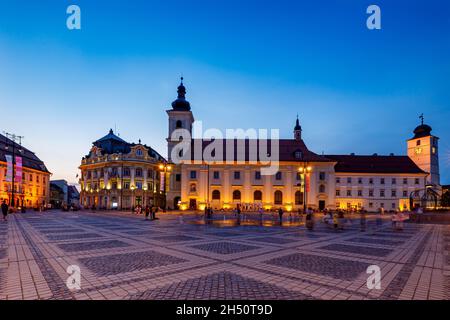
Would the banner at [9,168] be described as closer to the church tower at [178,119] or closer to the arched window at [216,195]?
the church tower at [178,119]

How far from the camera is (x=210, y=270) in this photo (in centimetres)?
706

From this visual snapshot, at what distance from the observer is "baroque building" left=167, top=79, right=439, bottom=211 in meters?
51.0

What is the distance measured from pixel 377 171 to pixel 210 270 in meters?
66.0

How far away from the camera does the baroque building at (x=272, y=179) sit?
2009 inches

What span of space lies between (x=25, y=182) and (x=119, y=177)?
23279 millimetres

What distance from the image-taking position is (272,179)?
51.4m

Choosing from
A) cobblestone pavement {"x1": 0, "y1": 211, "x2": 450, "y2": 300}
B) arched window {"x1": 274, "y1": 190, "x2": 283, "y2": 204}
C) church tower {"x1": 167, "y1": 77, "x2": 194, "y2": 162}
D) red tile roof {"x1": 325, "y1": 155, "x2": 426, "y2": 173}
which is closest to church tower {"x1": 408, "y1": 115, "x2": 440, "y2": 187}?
red tile roof {"x1": 325, "y1": 155, "x2": 426, "y2": 173}

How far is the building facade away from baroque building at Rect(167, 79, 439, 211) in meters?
→ 33.9

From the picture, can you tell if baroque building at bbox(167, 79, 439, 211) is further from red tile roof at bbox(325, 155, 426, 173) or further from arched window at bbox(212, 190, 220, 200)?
red tile roof at bbox(325, 155, 426, 173)
